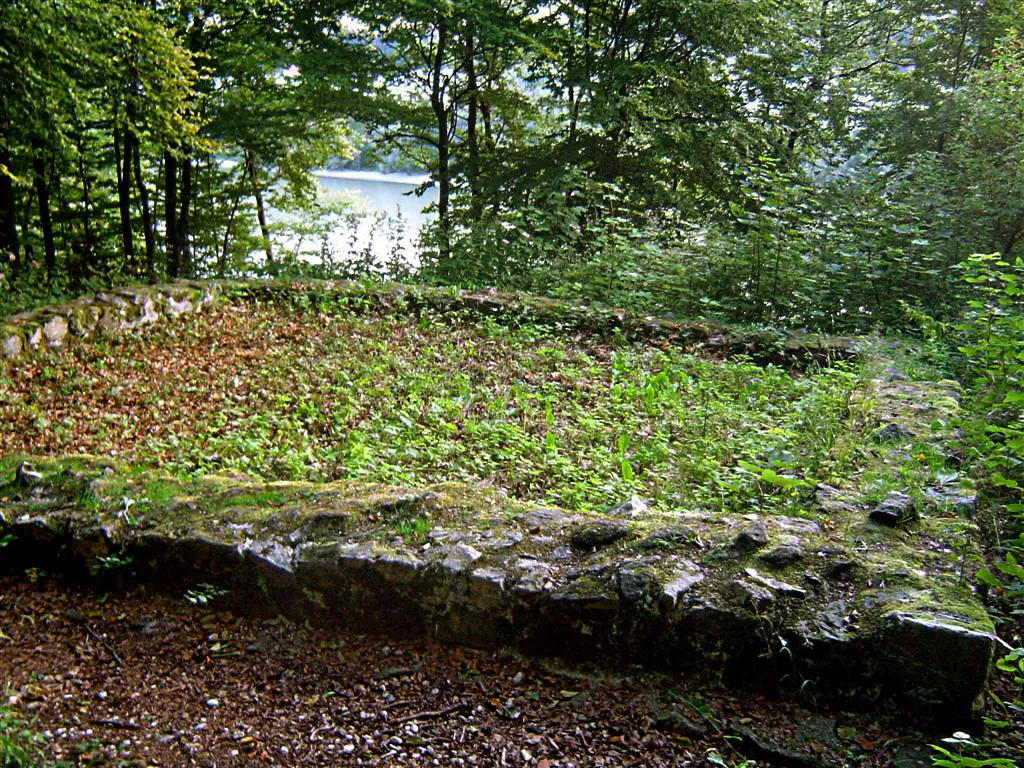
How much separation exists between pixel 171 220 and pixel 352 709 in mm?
12239

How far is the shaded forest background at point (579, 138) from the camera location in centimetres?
808

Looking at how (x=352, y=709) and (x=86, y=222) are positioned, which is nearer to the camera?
(x=352, y=709)

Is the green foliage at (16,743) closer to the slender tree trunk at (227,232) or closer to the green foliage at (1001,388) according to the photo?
the green foliage at (1001,388)

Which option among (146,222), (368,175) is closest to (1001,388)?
(146,222)

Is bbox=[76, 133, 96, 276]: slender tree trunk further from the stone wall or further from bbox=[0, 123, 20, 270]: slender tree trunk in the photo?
the stone wall

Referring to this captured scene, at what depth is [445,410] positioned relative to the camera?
580 cm

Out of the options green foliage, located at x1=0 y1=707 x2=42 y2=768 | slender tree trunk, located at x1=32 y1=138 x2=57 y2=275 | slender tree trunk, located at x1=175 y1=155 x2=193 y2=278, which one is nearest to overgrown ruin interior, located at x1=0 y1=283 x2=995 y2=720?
green foliage, located at x1=0 y1=707 x2=42 y2=768

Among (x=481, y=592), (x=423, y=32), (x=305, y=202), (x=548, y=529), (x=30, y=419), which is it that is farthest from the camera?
(x=305, y=202)

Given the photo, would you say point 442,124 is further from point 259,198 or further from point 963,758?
point 963,758

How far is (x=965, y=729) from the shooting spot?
2445mm

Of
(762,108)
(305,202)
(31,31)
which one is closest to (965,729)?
(31,31)

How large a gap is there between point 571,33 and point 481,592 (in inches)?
454

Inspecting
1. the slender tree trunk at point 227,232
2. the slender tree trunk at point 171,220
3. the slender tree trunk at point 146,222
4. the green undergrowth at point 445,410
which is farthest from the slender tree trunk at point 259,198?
the green undergrowth at point 445,410

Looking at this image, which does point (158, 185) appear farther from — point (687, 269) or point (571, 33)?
point (687, 269)
